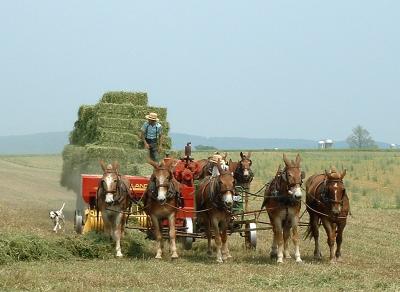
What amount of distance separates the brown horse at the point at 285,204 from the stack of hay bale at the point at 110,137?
724cm

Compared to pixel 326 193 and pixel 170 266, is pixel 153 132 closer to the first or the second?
pixel 326 193

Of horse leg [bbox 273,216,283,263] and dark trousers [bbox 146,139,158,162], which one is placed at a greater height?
dark trousers [bbox 146,139,158,162]

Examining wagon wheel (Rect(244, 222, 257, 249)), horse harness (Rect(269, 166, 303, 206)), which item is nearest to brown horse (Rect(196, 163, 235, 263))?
horse harness (Rect(269, 166, 303, 206))

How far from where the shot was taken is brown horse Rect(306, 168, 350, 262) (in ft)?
54.9

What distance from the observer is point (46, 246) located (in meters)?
15.4

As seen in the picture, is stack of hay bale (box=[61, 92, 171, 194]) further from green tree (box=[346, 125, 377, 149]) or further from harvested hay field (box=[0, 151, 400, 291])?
green tree (box=[346, 125, 377, 149])

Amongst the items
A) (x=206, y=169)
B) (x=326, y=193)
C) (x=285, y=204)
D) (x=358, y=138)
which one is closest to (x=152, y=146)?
(x=206, y=169)

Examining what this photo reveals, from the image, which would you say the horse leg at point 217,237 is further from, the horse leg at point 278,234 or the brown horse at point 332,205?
the brown horse at point 332,205

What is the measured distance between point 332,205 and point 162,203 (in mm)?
3559

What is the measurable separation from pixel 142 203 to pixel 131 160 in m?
7.07

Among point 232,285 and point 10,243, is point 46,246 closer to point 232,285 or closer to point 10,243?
point 10,243

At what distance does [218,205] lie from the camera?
1634cm

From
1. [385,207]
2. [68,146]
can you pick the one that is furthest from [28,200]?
[385,207]

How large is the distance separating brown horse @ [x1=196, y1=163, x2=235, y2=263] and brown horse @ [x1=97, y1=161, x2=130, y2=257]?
5.42 feet
